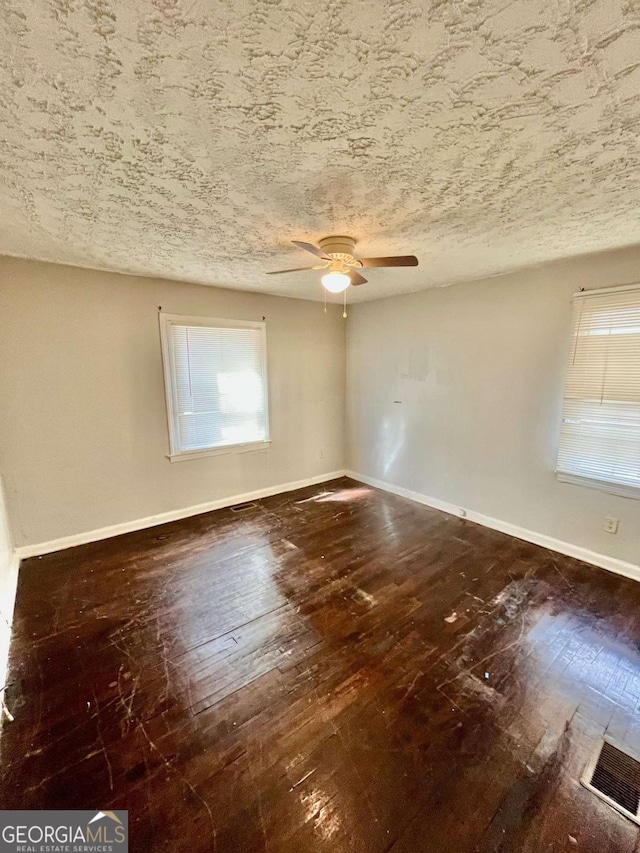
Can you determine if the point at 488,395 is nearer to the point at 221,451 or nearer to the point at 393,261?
the point at 393,261

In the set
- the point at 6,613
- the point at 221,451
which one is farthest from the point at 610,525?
the point at 6,613

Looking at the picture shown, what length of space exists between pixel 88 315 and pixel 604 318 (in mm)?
4154

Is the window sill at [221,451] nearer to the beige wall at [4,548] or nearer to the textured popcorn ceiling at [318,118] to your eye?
the beige wall at [4,548]

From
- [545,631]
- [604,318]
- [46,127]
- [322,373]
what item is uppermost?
[46,127]

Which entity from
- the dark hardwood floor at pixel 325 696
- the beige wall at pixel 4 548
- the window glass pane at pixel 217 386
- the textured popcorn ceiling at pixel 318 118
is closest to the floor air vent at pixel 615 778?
the dark hardwood floor at pixel 325 696

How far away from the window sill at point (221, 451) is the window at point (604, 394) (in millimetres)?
3053

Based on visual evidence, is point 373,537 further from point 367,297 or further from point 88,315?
point 88,315

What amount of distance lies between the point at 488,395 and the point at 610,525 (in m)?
1.41

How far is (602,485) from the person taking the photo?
2711 millimetres

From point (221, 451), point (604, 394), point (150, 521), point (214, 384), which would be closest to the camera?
point (604, 394)

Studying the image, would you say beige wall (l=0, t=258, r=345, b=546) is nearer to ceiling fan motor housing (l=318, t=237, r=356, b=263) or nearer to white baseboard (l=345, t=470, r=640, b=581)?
ceiling fan motor housing (l=318, t=237, r=356, b=263)

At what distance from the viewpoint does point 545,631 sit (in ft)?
6.92

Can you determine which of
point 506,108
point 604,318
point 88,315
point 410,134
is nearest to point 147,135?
point 410,134

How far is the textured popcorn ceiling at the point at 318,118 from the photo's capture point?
85 cm
